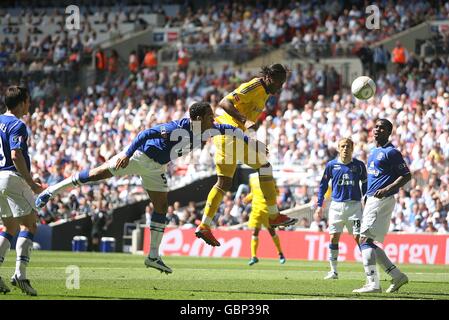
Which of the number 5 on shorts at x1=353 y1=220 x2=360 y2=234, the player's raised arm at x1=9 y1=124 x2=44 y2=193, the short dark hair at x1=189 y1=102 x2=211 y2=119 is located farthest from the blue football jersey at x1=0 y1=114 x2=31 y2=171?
the number 5 on shorts at x1=353 y1=220 x2=360 y2=234

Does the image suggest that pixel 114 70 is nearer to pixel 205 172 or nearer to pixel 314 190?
pixel 205 172

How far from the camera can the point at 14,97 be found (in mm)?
13023

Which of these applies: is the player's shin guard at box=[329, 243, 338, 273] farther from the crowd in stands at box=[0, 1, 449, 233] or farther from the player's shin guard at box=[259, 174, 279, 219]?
the crowd in stands at box=[0, 1, 449, 233]

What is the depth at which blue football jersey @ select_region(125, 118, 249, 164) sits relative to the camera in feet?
A: 48.1

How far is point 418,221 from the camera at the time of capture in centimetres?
2708

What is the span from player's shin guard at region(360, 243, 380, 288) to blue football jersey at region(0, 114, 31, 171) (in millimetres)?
4915

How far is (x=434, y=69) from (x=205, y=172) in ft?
26.3

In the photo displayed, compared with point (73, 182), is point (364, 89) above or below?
above

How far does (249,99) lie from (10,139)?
14.8ft

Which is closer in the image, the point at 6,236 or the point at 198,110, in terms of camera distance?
the point at 6,236

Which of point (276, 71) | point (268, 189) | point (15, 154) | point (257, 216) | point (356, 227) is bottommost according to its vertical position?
point (257, 216)

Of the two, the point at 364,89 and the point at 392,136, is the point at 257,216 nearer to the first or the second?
the point at 364,89

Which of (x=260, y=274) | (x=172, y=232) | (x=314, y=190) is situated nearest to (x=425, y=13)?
(x=314, y=190)

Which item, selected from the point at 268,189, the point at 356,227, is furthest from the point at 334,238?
the point at 268,189
